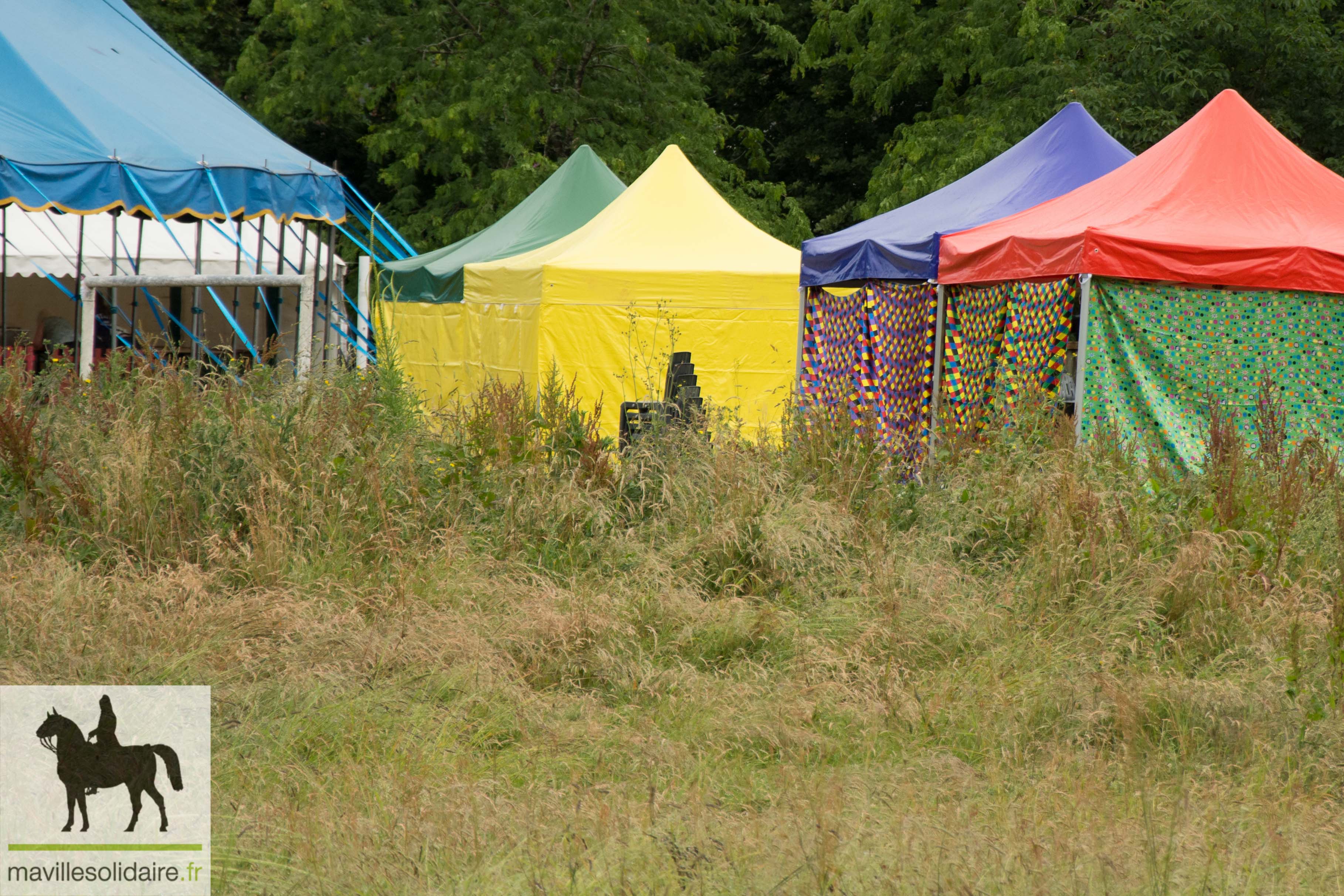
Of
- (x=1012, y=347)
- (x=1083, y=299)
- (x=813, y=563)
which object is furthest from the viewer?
(x=1012, y=347)

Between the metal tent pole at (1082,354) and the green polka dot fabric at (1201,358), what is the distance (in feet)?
0.11

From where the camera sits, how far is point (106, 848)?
123 inches

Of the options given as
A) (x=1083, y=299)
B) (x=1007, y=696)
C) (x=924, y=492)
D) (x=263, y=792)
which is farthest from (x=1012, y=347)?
(x=263, y=792)

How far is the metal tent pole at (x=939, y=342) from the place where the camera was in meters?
9.23

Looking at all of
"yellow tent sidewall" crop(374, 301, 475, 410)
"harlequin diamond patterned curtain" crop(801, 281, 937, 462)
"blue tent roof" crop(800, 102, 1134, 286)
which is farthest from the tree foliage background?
"harlequin diamond patterned curtain" crop(801, 281, 937, 462)

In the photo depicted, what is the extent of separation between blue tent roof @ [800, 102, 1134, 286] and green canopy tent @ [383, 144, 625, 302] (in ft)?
13.3

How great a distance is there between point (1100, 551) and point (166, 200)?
20.5 ft

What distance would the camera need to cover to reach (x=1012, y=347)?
27.3ft

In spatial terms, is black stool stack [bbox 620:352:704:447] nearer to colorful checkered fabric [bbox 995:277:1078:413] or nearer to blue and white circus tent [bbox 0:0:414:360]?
colorful checkered fabric [bbox 995:277:1078:413]

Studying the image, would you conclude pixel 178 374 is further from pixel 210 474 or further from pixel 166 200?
pixel 166 200

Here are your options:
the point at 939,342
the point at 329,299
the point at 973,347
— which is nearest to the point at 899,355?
the point at 939,342

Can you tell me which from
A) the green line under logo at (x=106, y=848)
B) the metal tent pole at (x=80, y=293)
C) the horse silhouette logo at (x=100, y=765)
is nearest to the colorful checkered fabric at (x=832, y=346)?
the metal tent pole at (x=80, y=293)

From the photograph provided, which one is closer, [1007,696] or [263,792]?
[263,792]

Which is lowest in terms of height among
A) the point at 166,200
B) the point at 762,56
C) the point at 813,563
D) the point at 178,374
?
the point at 813,563
